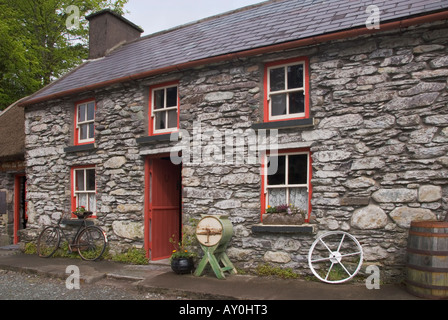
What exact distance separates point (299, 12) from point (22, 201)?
975cm

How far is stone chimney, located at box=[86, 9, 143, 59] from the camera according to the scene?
12.2 m

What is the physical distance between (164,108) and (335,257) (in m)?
4.60

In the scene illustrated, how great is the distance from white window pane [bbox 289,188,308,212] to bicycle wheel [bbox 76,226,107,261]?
14.6 ft

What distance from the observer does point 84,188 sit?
9.59 m

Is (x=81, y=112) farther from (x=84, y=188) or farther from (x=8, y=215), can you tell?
(x=8, y=215)

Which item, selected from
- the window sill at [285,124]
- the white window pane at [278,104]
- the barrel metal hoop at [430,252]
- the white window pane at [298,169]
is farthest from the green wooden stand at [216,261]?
the barrel metal hoop at [430,252]

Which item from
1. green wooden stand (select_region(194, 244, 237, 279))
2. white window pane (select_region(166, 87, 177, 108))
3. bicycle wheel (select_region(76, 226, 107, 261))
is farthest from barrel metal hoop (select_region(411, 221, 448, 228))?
bicycle wheel (select_region(76, 226, 107, 261))

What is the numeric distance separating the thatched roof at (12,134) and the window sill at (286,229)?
307 inches

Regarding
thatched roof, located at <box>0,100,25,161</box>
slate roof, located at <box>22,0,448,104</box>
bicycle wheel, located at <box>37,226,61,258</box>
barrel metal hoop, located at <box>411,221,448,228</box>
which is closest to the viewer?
barrel metal hoop, located at <box>411,221,448,228</box>

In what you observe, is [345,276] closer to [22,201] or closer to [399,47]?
[399,47]

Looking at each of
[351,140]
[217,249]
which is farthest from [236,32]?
[217,249]

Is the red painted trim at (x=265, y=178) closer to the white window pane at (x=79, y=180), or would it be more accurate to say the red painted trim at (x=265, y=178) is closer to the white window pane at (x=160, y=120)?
the white window pane at (x=160, y=120)

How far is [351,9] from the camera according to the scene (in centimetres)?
724

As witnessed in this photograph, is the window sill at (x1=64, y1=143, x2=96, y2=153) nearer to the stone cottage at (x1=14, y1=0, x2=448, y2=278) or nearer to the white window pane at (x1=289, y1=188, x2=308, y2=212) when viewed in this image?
the stone cottage at (x1=14, y1=0, x2=448, y2=278)
